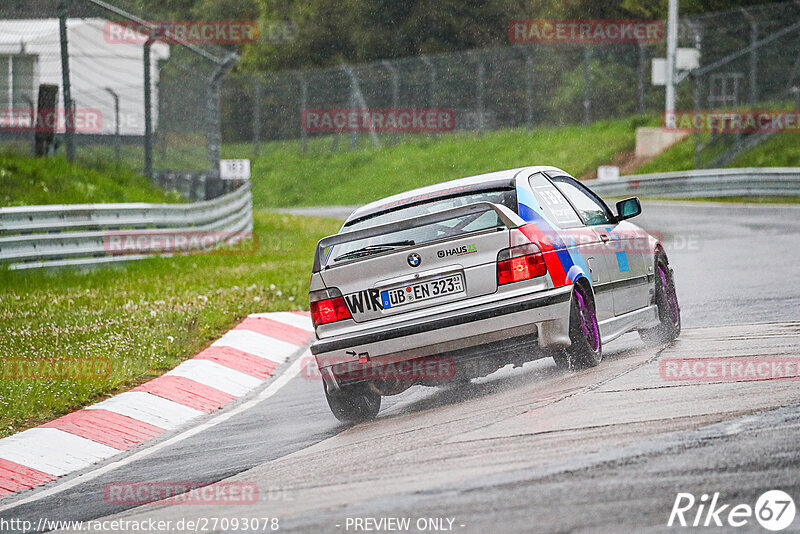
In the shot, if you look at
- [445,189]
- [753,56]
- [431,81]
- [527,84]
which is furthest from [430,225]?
[431,81]

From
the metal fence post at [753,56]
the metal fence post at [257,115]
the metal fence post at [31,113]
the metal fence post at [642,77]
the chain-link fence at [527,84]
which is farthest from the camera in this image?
the metal fence post at [257,115]

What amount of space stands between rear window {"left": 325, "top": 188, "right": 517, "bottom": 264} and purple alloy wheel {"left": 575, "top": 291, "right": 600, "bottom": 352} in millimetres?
724

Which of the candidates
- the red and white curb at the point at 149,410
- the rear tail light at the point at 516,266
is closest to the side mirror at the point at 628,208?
the rear tail light at the point at 516,266

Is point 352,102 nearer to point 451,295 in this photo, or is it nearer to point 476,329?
point 451,295

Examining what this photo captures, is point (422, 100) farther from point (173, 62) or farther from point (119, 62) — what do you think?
point (173, 62)

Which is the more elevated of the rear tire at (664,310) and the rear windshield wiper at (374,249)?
the rear windshield wiper at (374,249)

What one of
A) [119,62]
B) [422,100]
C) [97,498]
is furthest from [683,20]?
[97,498]

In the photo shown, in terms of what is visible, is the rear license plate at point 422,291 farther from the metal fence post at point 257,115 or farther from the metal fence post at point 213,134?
the metal fence post at point 257,115

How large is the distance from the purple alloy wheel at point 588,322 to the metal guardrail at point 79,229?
9.36 m

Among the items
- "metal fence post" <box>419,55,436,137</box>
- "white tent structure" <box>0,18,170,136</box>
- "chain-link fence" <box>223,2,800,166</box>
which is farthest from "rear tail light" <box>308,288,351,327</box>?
"metal fence post" <box>419,55,436,137</box>

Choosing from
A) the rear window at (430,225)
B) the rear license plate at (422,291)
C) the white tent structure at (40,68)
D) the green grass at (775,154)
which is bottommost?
the rear license plate at (422,291)

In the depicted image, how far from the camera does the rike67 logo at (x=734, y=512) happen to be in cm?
444

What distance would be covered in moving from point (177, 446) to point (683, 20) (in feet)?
101

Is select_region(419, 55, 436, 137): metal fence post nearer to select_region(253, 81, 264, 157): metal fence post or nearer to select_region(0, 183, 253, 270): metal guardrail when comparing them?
select_region(253, 81, 264, 157): metal fence post
